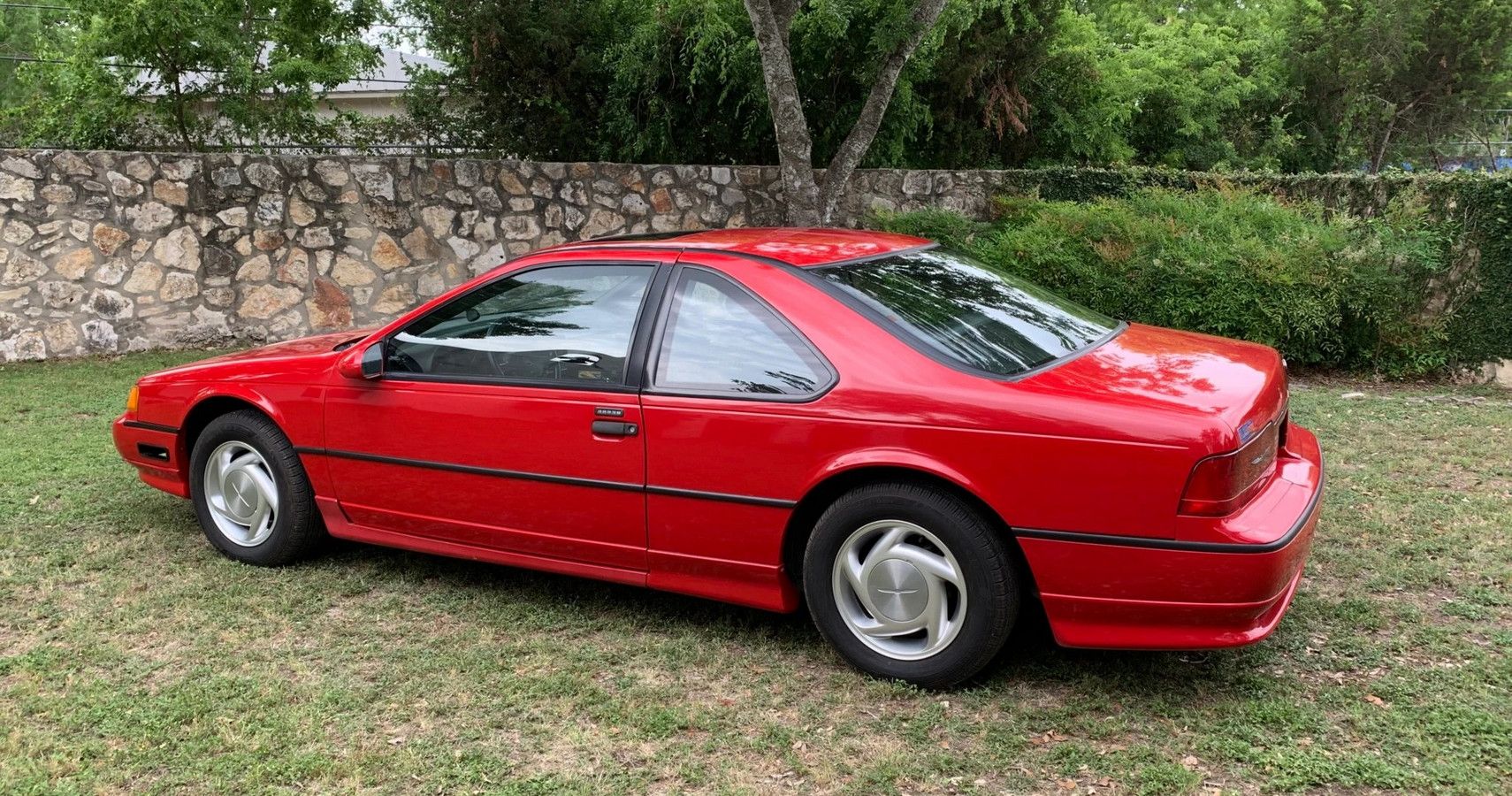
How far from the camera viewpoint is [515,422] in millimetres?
4129

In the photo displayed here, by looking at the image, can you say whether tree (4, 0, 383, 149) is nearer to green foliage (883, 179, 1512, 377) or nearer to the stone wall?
the stone wall

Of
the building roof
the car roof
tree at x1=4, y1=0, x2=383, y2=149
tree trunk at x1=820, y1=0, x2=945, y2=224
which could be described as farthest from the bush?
the building roof

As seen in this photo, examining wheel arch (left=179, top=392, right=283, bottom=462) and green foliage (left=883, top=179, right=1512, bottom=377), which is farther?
green foliage (left=883, top=179, right=1512, bottom=377)

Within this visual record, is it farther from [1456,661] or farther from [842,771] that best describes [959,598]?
A: [1456,661]

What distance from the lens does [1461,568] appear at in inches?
179

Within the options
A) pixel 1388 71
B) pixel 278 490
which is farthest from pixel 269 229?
pixel 1388 71

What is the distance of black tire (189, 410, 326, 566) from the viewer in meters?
4.73

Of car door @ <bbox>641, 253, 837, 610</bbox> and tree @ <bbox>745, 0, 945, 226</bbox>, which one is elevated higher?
tree @ <bbox>745, 0, 945, 226</bbox>

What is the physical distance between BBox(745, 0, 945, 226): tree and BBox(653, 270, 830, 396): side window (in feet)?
18.5

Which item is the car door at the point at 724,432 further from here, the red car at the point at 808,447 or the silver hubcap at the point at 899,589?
the silver hubcap at the point at 899,589

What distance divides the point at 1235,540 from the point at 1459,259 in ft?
22.6

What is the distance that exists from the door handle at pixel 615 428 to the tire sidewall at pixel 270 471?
1.56 metres

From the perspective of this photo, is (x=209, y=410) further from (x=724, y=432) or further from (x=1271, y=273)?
(x=1271, y=273)

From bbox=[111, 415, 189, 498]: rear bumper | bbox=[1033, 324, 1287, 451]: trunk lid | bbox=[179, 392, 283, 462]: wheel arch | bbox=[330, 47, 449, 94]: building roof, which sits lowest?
bbox=[111, 415, 189, 498]: rear bumper
